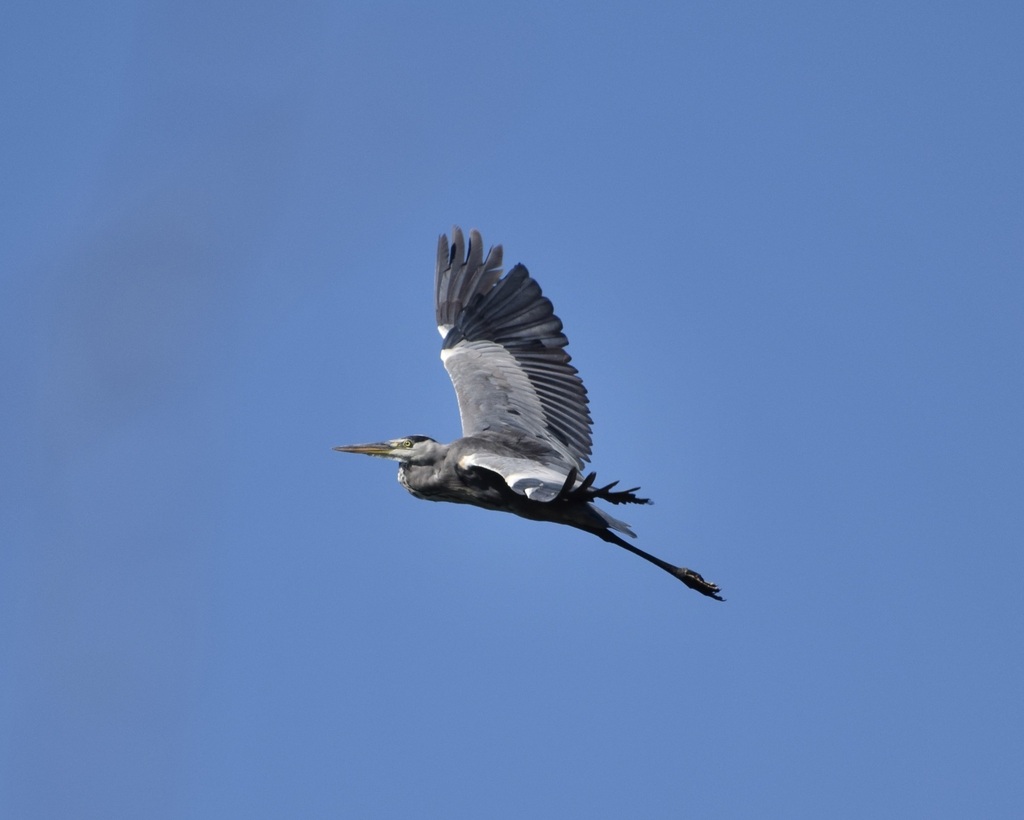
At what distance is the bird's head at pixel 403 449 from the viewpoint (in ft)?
37.5

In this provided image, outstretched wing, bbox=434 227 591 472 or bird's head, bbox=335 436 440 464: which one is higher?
outstretched wing, bbox=434 227 591 472

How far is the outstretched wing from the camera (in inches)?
480

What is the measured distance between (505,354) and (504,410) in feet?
2.86

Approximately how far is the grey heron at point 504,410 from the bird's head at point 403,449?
0.01 metres

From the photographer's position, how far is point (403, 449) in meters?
11.7

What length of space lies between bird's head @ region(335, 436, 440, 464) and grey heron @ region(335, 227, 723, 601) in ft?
0.04

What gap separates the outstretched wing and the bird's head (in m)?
0.54

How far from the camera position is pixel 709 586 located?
11.3 metres

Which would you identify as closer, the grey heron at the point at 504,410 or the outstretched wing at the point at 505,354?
the grey heron at the point at 504,410

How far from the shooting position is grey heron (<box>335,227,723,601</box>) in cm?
1066

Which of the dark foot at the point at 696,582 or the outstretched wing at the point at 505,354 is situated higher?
the outstretched wing at the point at 505,354

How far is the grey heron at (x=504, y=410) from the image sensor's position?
1066 centimetres

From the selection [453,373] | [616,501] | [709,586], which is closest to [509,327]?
[453,373]

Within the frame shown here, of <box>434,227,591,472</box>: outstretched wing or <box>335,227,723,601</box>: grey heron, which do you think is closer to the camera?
<box>335,227,723,601</box>: grey heron
